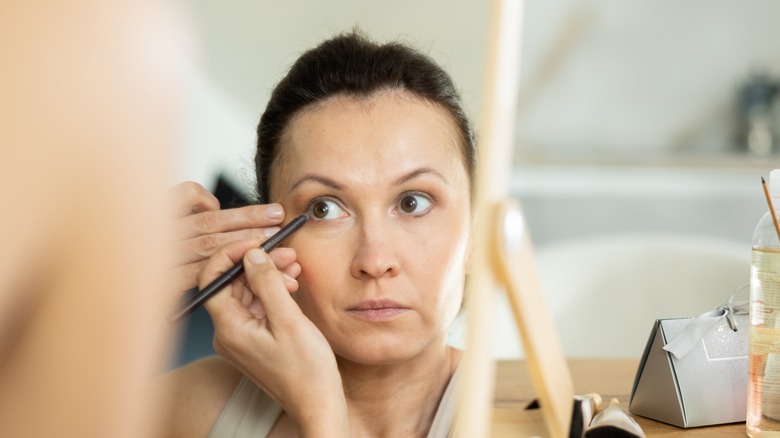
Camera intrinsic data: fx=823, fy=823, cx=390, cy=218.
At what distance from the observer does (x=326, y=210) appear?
74 centimetres

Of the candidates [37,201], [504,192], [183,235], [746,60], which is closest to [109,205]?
[37,201]

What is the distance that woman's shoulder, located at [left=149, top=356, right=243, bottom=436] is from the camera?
830 millimetres

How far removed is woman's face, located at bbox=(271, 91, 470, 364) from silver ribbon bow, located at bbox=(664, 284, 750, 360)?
0.65ft

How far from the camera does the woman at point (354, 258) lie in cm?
70

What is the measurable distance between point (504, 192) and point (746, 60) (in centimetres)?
201

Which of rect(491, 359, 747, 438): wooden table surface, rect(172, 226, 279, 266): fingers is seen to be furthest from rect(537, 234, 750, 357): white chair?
rect(172, 226, 279, 266): fingers

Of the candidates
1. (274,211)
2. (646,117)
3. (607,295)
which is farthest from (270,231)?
(646,117)

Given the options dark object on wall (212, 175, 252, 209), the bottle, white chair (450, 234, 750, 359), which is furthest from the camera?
white chair (450, 234, 750, 359)

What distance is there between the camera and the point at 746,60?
7.36ft

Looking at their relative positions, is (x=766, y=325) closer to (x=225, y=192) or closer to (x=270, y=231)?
(x=270, y=231)

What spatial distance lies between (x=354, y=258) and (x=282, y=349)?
99mm

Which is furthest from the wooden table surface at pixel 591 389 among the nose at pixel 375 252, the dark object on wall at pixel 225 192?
the dark object on wall at pixel 225 192

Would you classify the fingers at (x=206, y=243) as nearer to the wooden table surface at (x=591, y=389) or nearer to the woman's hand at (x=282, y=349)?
the woman's hand at (x=282, y=349)

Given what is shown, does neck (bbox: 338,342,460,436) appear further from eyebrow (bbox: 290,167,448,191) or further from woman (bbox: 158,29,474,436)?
eyebrow (bbox: 290,167,448,191)
